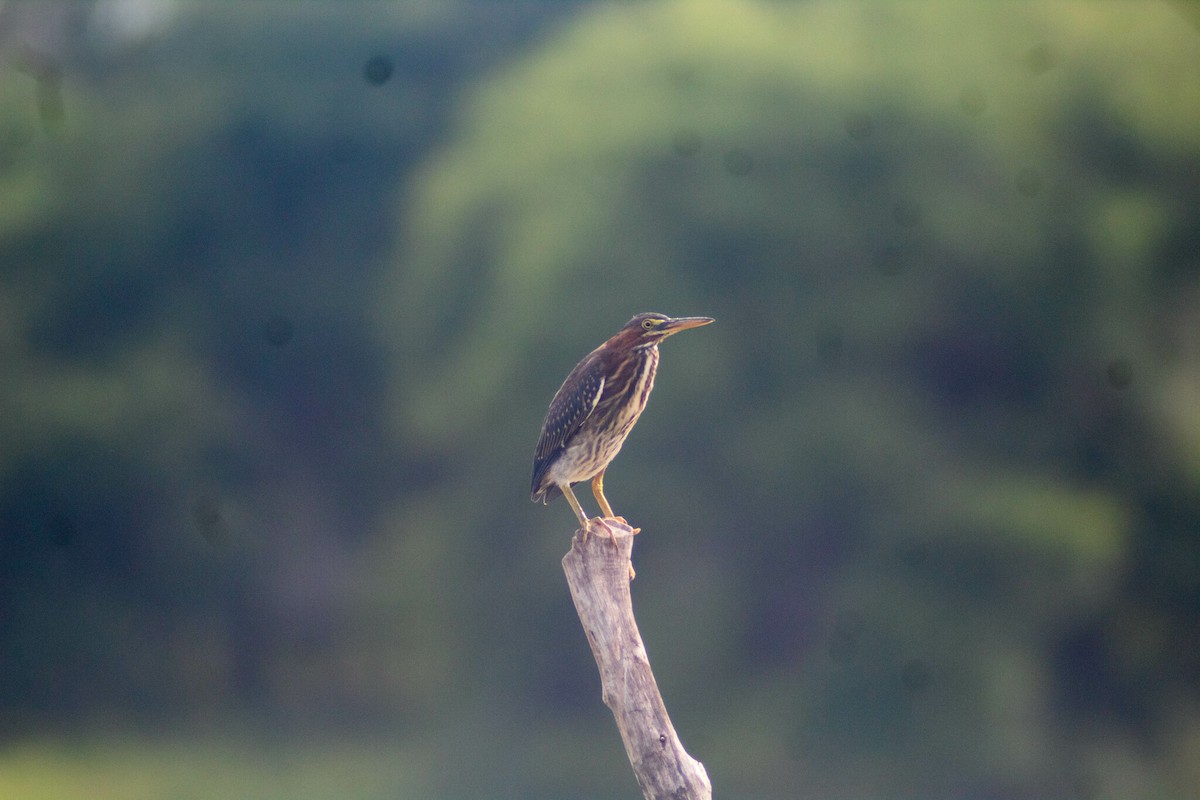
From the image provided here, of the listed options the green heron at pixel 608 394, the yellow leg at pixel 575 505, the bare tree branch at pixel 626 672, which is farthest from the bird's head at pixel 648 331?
the bare tree branch at pixel 626 672

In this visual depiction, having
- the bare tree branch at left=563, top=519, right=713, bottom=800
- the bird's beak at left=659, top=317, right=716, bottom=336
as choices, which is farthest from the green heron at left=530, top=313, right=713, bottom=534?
the bare tree branch at left=563, top=519, right=713, bottom=800

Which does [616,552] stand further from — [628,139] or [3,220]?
[3,220]

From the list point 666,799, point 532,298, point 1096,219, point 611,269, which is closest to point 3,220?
point 532,298

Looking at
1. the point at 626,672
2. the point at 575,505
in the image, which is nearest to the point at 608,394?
the point at 575,505

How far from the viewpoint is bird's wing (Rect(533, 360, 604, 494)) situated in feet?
9.13

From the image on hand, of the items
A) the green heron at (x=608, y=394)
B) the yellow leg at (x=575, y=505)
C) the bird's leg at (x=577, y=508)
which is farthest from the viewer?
the green heron at (x=608, y=394)

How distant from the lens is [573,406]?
281cm

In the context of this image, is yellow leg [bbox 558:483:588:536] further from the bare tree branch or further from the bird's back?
the bare tree branch

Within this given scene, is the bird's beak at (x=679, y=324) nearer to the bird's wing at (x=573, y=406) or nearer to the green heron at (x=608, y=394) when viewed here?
the green heron at (x=608, y=394)

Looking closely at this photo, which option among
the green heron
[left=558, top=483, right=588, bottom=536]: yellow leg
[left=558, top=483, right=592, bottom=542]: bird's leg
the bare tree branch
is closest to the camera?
the bare tree branch

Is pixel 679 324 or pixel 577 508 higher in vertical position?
pixel 679 324

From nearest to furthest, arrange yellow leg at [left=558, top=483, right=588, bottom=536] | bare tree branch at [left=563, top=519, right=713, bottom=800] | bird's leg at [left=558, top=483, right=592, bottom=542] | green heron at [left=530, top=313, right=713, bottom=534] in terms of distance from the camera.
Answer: bare tree branch at [left=563, top=519, right=713, bottom=800]
bird's leg at [left=558, top=483, right=592, bottom=542]
yellow leg at [left=558, top=483, right=588, bottom=536]
green heron at [left=530, top=313, right=713, bottom=534]

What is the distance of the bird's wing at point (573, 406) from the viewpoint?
9.13 ft

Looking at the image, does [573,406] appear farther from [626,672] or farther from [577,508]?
[626,672]
